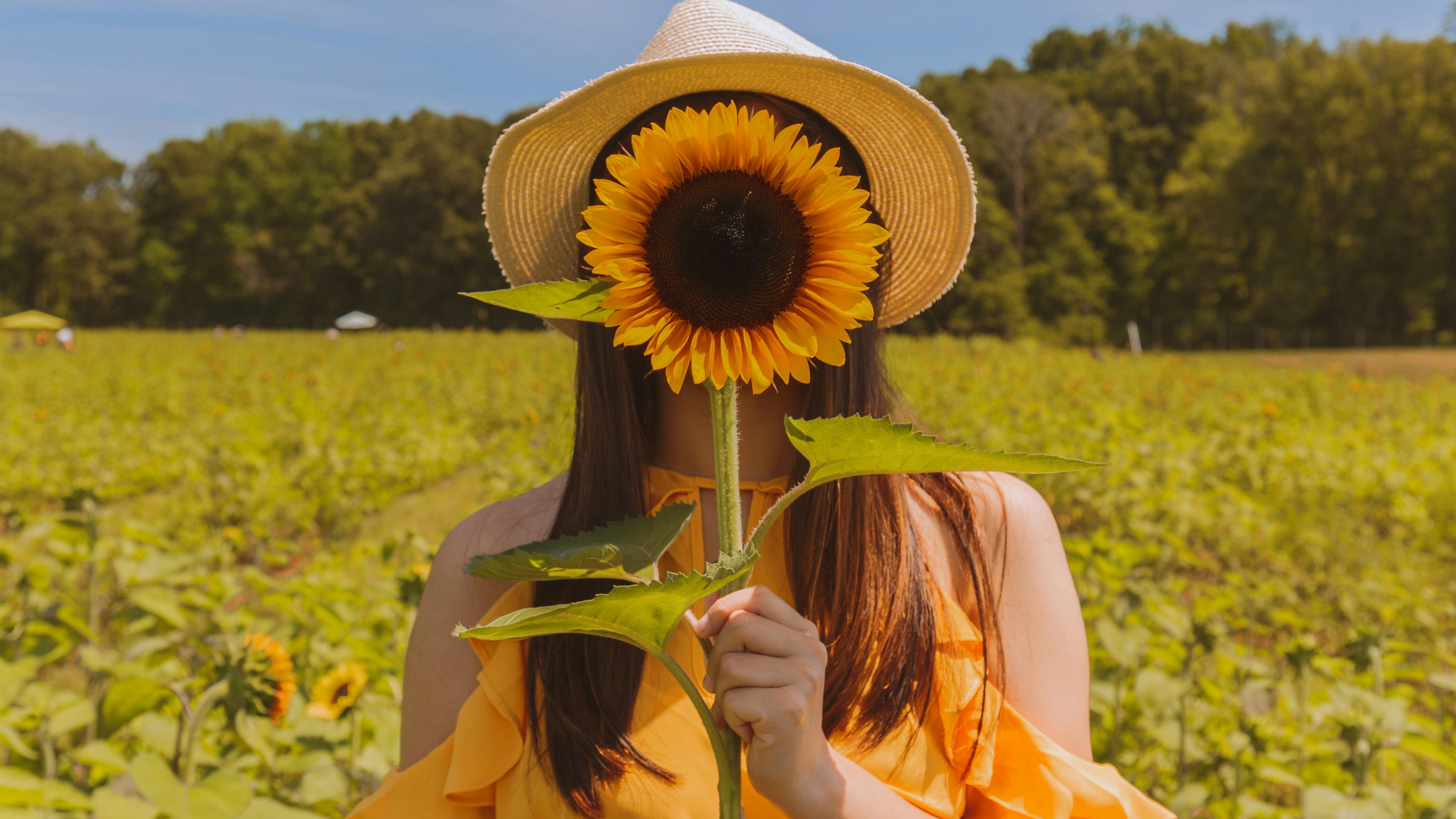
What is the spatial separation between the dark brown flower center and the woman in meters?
0.38

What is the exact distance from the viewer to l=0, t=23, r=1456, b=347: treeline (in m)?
32.3

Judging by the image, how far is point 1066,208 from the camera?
4250cm

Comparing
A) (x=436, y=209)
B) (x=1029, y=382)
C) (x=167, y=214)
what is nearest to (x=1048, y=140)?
(x=436, y=209)

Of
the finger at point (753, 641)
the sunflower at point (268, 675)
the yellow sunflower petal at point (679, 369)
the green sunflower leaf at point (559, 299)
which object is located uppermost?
the green sunflower leaf at point (559, 299)

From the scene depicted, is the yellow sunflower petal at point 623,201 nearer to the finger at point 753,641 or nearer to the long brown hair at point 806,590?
the finger at point 753,641

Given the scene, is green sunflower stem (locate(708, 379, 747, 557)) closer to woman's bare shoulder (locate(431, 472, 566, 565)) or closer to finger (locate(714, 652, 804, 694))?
finger (locate(714, 652, 804, 694))

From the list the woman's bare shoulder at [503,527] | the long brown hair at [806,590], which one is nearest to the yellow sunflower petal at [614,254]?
the long brown hair at [806,590]

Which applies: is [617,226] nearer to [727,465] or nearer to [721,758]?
[727,465]

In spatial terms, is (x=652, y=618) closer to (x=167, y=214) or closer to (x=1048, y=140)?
(x=1048, y=140)

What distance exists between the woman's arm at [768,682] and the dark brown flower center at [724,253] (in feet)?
0.73

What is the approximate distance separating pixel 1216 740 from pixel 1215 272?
135 feet

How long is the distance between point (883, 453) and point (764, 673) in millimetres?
210

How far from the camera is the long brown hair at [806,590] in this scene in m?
1.11

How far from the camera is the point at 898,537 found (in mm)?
1176
